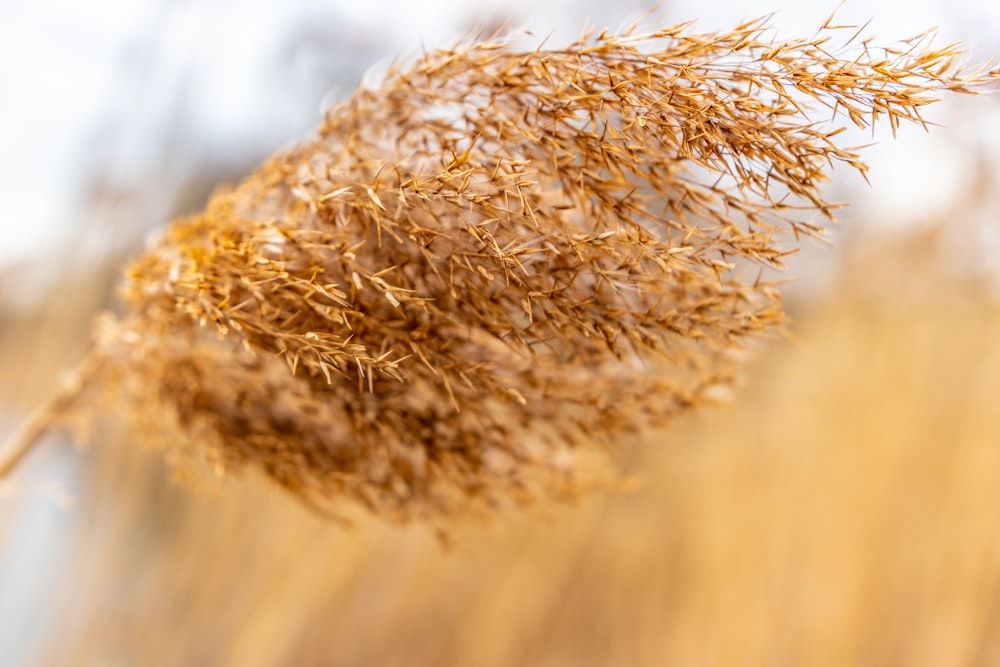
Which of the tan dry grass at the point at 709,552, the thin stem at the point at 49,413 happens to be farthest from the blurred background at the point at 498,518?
the thin stem at the point at 49,413

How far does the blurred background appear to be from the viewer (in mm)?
1185

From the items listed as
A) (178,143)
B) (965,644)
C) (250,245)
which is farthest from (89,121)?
(965,644)

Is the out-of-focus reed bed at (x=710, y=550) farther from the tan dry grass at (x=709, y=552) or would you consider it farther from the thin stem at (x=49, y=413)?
the thin stem at (x=49, y=413)

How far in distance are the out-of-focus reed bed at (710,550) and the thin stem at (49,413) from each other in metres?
0.60

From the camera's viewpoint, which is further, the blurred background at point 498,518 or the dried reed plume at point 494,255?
the blurred background at point 498,518

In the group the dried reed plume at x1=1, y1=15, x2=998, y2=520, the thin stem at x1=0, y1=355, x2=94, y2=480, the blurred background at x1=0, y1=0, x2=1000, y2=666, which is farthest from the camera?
the blurred background at x1=0, y1=0, x2=1000, y2=666

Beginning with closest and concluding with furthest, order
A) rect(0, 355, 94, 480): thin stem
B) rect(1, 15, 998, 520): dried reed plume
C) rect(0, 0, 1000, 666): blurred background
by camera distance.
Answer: rect(1, 15, 998, 520): dried reed plume < rect(0, 355, 94, 480): thin stem < rect(0, 0, 1000, 666): blurred background

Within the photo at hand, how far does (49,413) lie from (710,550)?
42.4 inches

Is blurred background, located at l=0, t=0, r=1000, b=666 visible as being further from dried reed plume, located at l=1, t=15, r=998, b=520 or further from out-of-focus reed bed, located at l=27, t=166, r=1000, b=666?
dried reed plume, located at l=1, t=15, r=998, b=520

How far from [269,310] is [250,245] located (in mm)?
39

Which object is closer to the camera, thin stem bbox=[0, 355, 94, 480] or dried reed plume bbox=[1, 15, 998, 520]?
dried reed plume bbox=[1, 15, 998, 520]

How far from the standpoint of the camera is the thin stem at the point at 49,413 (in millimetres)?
588

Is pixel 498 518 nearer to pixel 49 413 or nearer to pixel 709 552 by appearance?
pixel 709 552

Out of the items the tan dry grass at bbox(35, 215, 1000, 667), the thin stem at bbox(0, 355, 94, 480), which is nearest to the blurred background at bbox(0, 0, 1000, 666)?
the tan dry grass at bbox(35, 215, 1000, 667)
